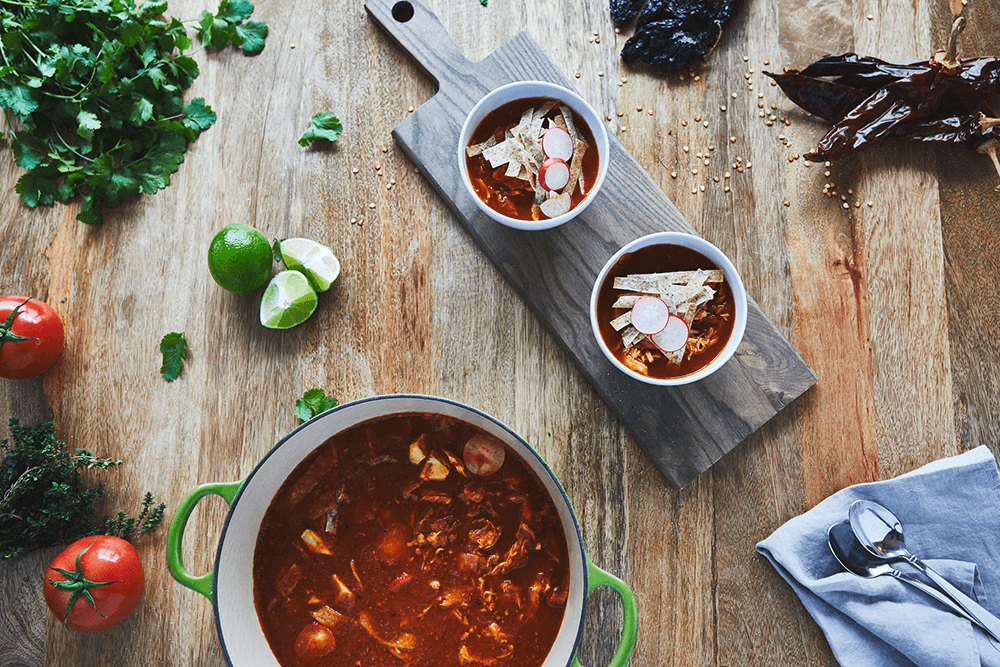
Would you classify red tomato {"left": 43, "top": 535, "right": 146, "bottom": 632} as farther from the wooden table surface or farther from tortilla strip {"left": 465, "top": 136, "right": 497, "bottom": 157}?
tortilla strip {"left": 465, "top": 136, "right": 497, "bottom": 157}

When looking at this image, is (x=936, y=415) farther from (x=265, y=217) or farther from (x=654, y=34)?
(x=265, y=217)

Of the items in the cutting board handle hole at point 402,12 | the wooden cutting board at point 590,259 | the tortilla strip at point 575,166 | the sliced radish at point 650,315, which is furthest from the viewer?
the cutting board handle hole at point 402,12

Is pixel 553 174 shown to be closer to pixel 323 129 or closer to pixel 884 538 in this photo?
pixel 323 129

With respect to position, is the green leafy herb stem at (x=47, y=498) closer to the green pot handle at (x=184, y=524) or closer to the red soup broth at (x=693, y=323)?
the green pot handle at (x=184, y=524)

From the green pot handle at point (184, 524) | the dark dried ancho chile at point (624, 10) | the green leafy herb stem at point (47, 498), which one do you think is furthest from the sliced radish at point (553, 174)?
the green leafy herb stem at point (47, 498)

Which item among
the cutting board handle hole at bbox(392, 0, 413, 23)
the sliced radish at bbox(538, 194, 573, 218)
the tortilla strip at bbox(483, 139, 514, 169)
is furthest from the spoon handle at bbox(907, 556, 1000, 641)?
the cutting board handle hole at bbox(392, 0, 413, 23)

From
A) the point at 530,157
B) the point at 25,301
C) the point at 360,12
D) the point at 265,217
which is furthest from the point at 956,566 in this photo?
the point at 25,301
